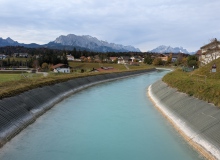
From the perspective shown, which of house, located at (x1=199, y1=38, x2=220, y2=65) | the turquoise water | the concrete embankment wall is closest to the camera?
the turquoise water

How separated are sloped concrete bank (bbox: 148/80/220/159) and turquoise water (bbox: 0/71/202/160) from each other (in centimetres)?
67

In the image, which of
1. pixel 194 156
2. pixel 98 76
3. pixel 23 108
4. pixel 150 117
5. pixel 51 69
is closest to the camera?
pixel 194 156

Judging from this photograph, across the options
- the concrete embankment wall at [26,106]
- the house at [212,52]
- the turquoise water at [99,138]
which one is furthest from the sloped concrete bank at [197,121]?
the house at [212,52]

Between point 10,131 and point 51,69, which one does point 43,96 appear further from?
point 51,69

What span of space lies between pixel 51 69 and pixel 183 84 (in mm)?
90553

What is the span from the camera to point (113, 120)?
2548cm

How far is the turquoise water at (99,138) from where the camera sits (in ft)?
53.6

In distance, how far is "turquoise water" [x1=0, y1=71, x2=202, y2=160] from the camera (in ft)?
53.6

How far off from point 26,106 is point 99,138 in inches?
378

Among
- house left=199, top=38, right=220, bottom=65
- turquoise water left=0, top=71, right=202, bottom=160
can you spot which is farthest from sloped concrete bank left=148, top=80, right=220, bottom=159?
house left=199, top=38, right=220, bottom=65

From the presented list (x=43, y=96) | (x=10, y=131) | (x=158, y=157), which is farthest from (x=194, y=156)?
(x=43, y=96)

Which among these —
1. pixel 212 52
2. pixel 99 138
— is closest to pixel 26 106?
pixel 99 138

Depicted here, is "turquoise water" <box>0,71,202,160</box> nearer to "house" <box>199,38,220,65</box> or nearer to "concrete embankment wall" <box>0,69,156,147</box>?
"concrete embankment wall" <box>0,69,156,147</box>

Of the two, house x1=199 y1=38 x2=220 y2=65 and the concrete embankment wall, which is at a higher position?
house x1=199 y1=38 x2=220 y2=65
